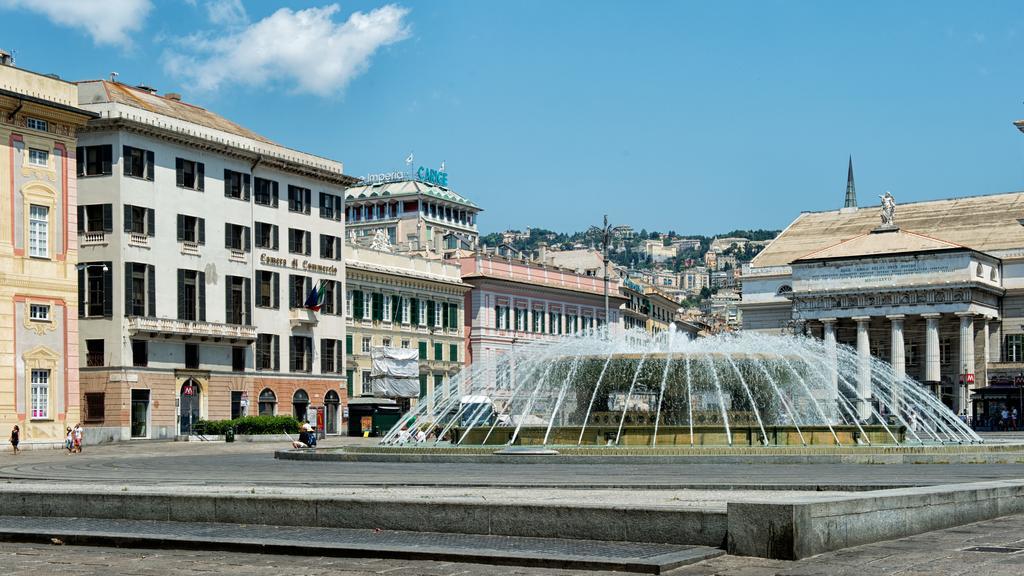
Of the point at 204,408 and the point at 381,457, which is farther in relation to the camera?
the point at 204,408

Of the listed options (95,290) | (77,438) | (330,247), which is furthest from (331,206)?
(77,438)

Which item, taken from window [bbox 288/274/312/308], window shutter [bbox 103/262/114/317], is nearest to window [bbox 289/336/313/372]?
window [bbox 288/274/312/308]

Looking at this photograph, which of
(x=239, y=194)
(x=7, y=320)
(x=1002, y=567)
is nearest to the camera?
(x=1002, y=567)

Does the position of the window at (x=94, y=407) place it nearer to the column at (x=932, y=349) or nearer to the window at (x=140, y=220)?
the window at (x=140, y=220)

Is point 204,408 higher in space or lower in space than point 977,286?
lower

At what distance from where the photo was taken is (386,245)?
92688 millimetres

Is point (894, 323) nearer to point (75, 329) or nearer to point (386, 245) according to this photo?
point (386, 245)

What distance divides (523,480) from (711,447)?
10.8m

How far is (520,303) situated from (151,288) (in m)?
43.2

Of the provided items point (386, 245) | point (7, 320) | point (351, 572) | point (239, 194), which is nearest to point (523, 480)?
point (351, 572)

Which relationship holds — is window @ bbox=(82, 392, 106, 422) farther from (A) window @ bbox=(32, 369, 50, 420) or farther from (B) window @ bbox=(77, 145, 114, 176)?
(B) window @ bbox=(77, 145, 114, 176)

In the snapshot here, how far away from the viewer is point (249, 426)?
61.9m

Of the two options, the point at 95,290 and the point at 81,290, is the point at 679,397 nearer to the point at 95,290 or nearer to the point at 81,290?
the point at 95,290

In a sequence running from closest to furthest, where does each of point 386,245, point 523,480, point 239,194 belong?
point 523,480, point 239,194, point 386,245
